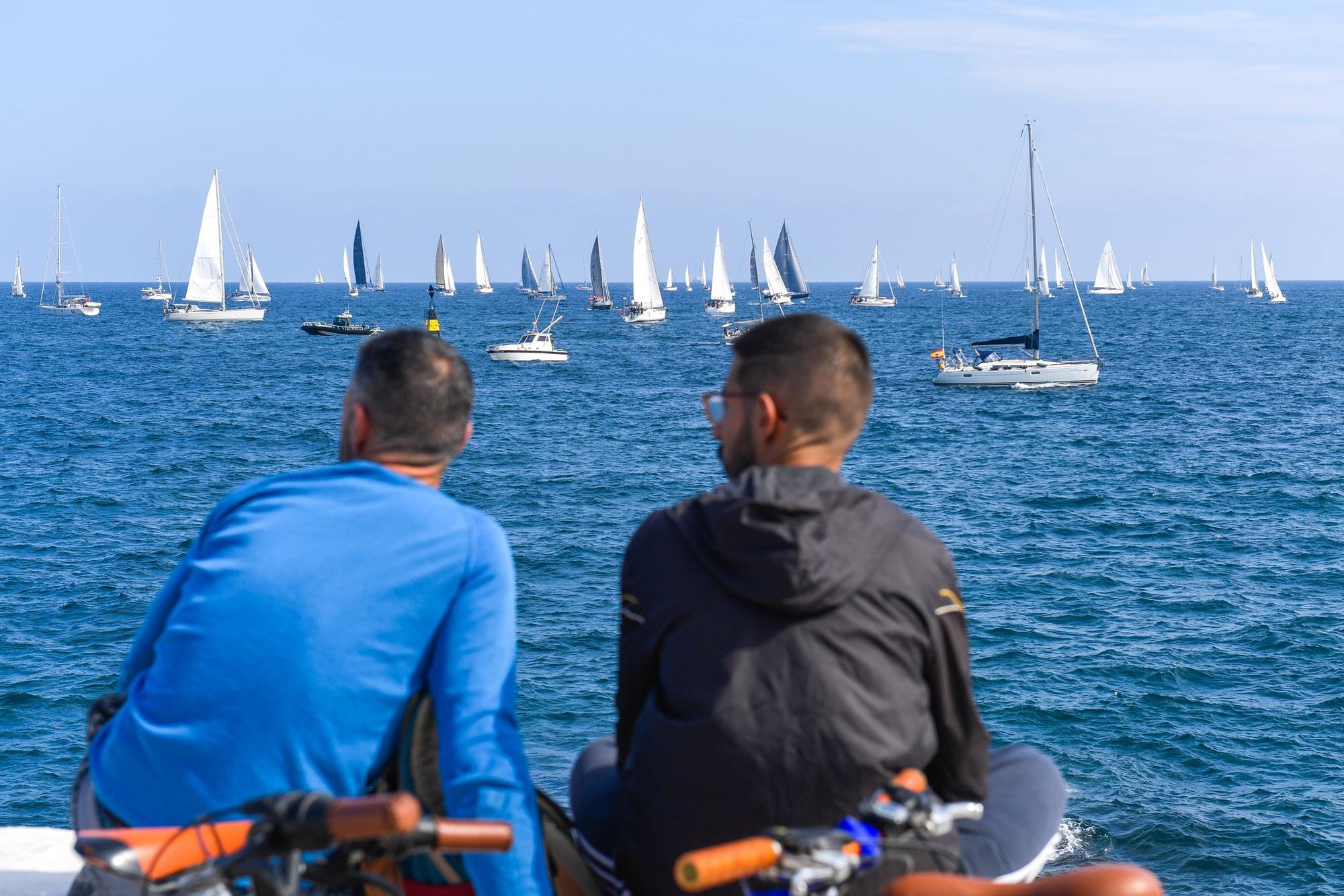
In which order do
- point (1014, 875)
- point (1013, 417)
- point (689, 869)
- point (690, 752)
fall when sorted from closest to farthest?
1. point (689, 869)
2. point (690, 752)
3. point (1014, 875)
4. point (1013, 417)

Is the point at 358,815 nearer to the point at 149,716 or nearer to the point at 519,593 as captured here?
the point at 149,716

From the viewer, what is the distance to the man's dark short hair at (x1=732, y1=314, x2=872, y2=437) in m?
2.45

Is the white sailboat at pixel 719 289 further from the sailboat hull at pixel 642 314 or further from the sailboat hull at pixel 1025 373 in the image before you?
the sailboat hull at pixel 1025 373

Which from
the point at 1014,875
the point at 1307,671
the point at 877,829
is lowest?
the point at 1307,671

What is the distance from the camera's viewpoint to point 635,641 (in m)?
2.41

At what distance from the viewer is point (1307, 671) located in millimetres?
17672

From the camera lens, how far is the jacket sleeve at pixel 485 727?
226 cm

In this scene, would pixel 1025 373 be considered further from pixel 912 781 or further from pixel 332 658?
pixel 332 658

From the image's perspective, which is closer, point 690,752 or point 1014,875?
point 690,752

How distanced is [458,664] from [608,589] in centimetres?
1967

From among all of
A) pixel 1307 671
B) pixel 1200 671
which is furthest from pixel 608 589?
pixel 1307 671

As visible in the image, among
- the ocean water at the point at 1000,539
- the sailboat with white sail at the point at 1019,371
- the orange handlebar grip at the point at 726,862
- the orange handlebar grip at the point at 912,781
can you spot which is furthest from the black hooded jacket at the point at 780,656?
the sailboat with white sail at the point at 1019,371

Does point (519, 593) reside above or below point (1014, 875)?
below

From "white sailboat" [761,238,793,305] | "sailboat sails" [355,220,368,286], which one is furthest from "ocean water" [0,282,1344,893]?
"sailboat sails" [355,220,368,286]
